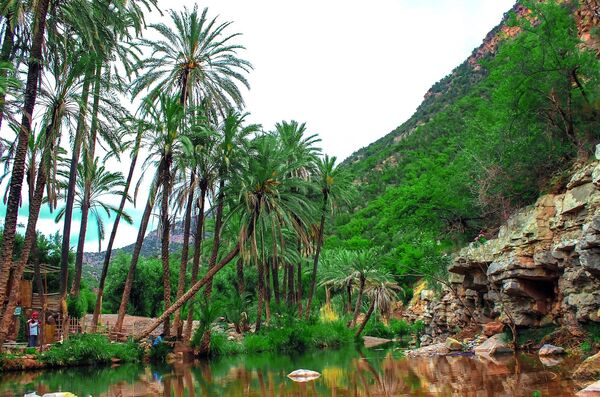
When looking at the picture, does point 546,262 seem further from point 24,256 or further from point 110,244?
point 110,244

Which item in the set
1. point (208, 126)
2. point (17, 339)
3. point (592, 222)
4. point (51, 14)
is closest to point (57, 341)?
point (17, 339)

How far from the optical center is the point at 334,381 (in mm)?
16281

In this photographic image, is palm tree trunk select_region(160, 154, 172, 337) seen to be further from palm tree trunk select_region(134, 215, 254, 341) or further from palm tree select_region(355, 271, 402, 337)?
palm tree select_region(355, 271, 402, 337)

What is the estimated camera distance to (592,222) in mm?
15562

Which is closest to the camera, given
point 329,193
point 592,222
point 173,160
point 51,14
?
point 592,222

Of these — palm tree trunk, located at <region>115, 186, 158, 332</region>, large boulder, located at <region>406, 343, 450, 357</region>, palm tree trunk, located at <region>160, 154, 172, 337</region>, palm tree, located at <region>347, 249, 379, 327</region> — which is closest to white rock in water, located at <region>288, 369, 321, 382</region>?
large boulder, located at <region>406, 343, 450, 357</region>

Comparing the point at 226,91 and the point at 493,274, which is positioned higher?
the point at 226,91

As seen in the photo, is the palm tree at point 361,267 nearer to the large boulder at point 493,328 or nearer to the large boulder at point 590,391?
the large boulder at point 493,328

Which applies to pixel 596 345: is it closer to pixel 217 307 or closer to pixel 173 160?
pixel 217 307

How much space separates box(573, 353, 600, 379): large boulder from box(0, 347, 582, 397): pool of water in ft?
1.17

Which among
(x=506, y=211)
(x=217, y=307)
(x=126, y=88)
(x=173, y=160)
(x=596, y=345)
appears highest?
(x=126, y=88)

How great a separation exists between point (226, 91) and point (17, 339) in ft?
56.8

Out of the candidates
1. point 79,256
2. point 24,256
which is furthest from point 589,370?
point 79,256

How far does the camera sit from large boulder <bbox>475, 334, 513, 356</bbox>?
2220cm
